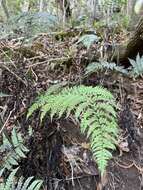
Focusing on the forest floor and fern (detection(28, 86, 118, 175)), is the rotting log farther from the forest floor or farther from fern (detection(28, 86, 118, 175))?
fern (detection(28, 86, 118, 175))

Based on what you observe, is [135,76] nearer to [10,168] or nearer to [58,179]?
[58,179]

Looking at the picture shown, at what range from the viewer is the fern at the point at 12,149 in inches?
90.7

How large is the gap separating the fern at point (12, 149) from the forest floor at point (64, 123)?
102mm

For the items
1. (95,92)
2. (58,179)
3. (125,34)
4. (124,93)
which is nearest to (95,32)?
(125,34)

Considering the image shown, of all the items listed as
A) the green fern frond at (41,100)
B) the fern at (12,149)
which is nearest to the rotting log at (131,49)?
the green fern frond at (41,100)

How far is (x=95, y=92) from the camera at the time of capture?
230 cm

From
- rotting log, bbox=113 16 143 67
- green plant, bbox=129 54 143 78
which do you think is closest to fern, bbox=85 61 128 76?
green plant, bbox=129 54 143 78

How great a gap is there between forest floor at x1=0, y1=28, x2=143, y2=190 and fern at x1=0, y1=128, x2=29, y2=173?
0.33 feet

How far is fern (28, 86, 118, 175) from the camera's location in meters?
1.98

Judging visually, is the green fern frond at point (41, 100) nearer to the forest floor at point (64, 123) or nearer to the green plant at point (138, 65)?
the forest floor at point (64, 123)

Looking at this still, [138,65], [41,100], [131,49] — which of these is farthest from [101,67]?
[41,100]

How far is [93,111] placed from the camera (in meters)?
2.15

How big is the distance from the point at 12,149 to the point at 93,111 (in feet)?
1.91

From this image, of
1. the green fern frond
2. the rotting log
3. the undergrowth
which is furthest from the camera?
the rotting log
